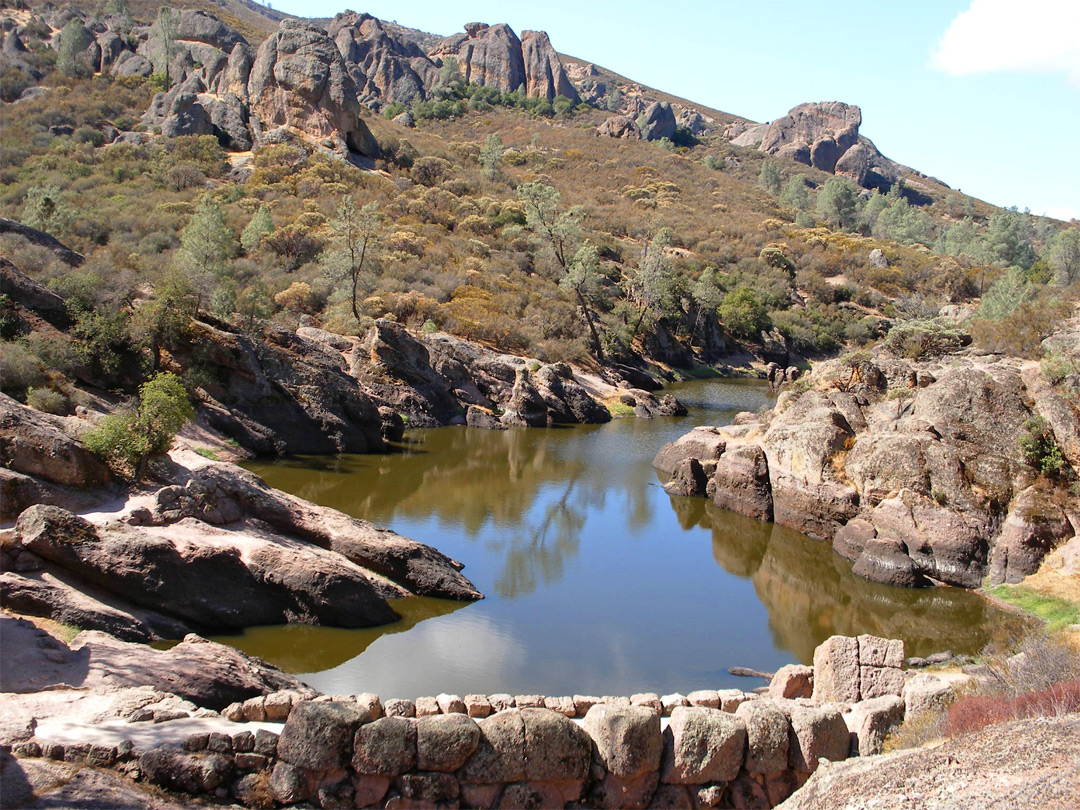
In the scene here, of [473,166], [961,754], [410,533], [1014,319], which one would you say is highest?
[473,166]

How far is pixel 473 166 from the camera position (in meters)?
83.7

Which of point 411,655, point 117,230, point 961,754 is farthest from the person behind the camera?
point 117,230

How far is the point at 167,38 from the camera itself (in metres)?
73.9

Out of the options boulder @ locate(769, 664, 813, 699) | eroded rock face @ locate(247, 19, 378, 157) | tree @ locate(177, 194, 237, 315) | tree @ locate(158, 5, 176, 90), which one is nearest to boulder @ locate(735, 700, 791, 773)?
boulder @ locate(769, 664, 813, 699)

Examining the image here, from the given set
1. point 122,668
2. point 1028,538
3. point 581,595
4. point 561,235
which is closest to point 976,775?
point 122,668

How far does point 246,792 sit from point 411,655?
631 cm

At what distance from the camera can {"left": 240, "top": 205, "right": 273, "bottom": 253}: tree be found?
5031 cm

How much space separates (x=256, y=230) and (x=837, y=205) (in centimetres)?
7775

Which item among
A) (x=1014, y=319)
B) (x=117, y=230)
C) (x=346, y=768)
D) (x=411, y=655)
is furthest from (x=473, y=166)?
(x=346, y=768)

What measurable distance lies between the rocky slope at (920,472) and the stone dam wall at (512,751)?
1009 centimetres

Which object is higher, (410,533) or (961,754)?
(961,754)

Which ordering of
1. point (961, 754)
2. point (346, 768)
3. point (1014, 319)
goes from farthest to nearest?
point (1014, 319) < point (346, 768) < point (961, 754)

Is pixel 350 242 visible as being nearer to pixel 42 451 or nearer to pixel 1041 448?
pixel 42 451

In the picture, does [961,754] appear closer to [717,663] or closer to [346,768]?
[346,768]
